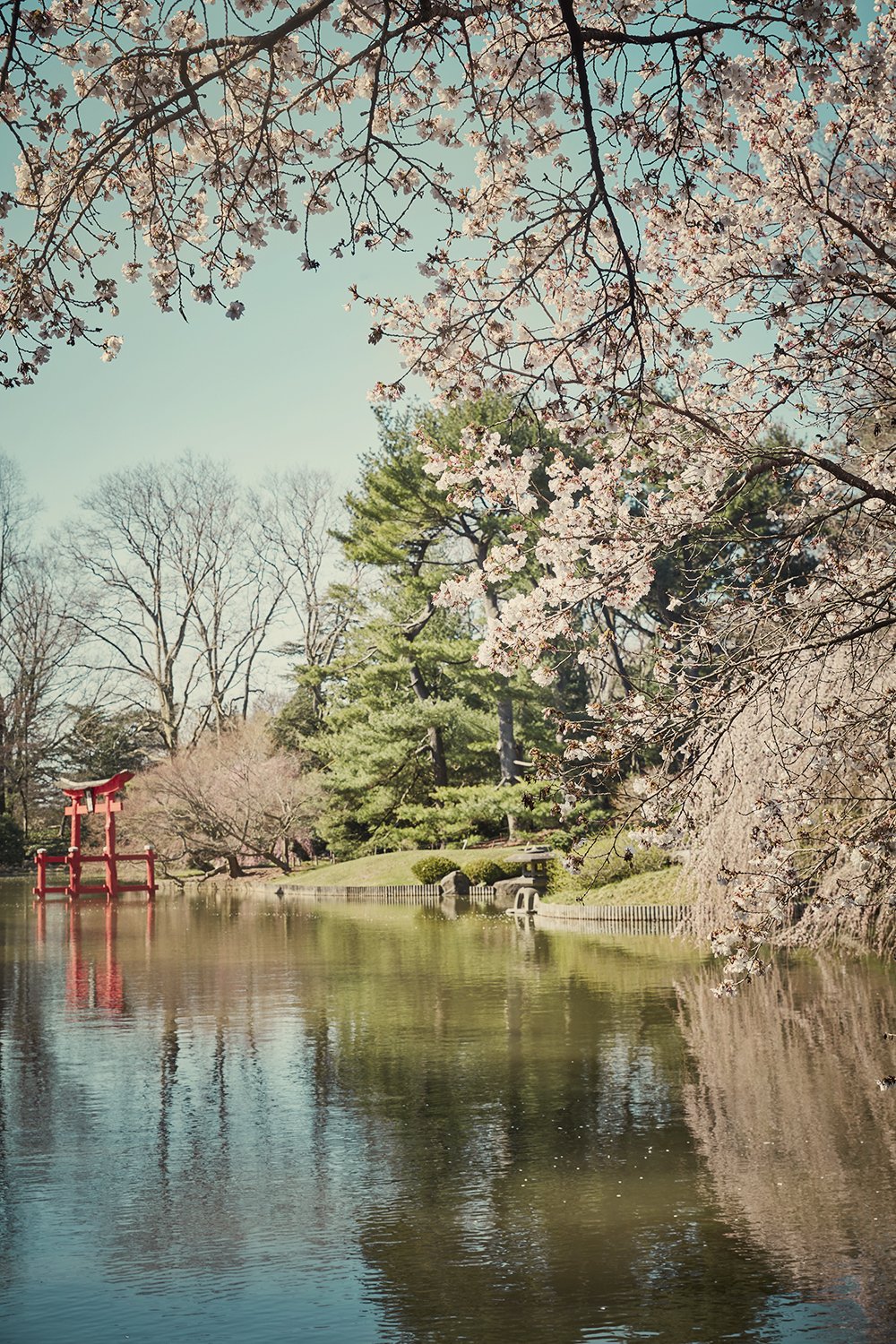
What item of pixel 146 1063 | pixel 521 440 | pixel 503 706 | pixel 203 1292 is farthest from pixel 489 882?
Answer: pixel 203 1292

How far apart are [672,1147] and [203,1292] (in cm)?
276

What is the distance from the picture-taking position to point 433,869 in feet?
89.8

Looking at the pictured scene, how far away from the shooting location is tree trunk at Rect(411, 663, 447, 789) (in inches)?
1328

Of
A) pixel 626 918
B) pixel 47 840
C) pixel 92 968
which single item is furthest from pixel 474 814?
pixel 47 840

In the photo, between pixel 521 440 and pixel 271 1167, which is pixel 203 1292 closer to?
pixel 271 1167

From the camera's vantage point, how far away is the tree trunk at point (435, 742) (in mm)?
33719

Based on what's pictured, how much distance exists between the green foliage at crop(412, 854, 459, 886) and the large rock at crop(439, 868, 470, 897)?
67cm

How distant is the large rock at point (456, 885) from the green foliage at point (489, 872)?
15cm

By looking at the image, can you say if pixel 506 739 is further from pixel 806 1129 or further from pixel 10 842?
pixel 806 1129

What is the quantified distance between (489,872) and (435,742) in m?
8.36

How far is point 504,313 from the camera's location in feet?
20.5

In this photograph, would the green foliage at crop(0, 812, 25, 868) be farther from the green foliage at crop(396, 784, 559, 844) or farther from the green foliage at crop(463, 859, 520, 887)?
the green foliage at crop(463, 859, 520, 887)

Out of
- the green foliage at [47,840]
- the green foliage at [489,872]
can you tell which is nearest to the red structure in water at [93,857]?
the green foliage at [489,872]

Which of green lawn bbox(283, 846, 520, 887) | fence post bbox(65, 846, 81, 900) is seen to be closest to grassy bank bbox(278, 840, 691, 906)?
green lawn bbox(283, 846, 520, 887)
